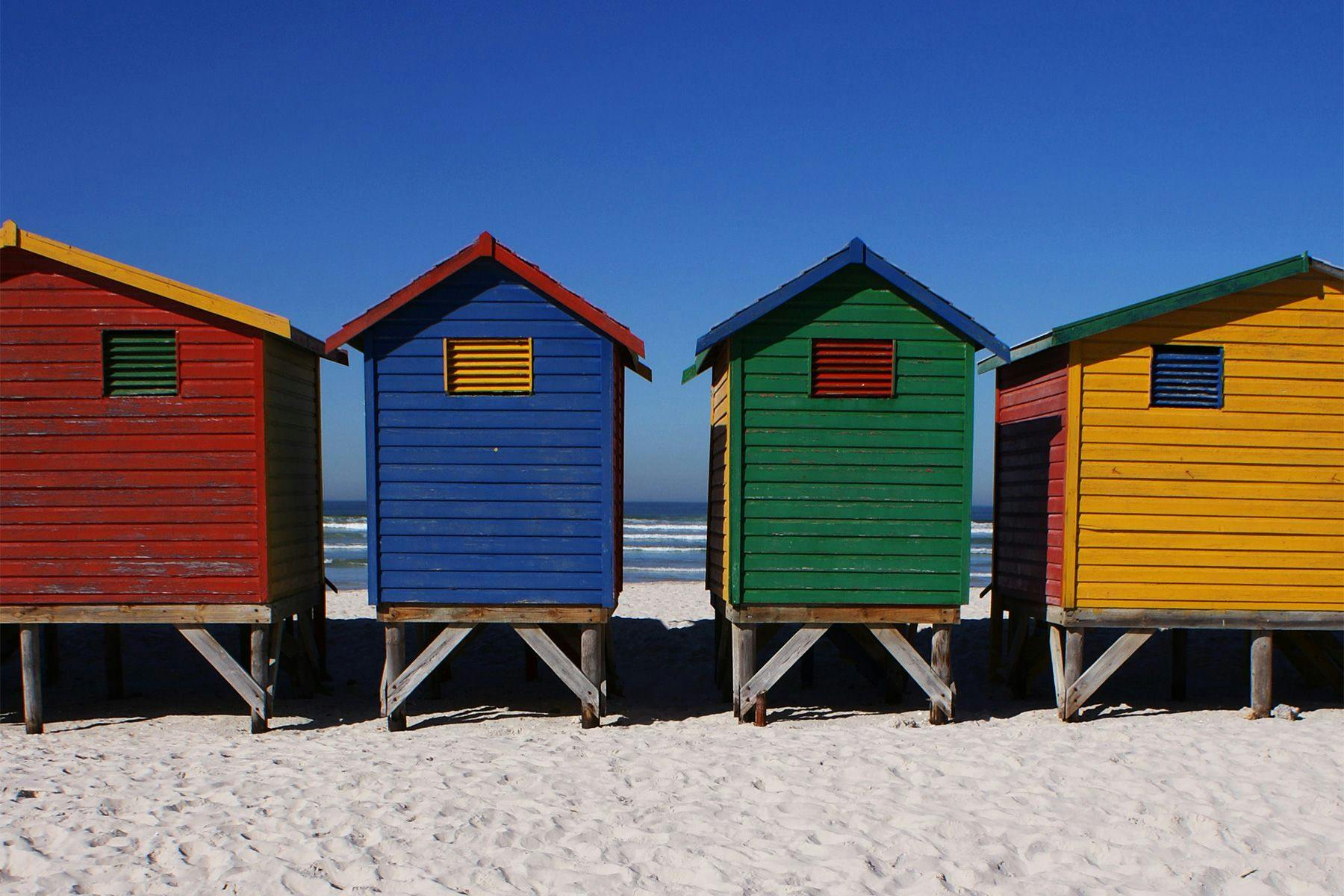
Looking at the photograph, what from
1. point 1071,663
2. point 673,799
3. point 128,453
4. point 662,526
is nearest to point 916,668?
point 1071,663

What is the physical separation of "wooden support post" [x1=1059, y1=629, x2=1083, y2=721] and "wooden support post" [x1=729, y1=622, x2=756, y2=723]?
3422 mm

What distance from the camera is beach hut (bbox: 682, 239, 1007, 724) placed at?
976 centimetres

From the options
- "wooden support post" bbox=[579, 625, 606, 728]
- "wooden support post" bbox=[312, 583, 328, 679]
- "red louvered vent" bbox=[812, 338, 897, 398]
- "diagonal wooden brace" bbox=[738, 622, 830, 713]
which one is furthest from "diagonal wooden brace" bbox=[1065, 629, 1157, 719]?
"wooden support post" bbox=[312, 583, 328, 679]

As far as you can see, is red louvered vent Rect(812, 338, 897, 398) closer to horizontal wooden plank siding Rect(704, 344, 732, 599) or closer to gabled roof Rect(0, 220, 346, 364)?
horizontal wooden plank siding Rect(704, 344, 732, 599)

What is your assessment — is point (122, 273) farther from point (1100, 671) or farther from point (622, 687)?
point (1100, 671)

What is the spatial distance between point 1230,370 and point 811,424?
4543 mm

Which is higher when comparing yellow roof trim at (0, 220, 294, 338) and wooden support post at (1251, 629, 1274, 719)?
yellow roof trim at (0, 220, 294, 338)

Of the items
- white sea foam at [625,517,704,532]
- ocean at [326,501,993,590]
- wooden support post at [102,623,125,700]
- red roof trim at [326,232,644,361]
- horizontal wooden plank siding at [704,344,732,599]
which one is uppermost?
red roof trim at [326,232,644,361]

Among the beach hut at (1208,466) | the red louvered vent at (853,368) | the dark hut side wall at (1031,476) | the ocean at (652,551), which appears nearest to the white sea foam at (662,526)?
the ocean at (652,551)

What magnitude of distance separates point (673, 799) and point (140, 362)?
709 cm

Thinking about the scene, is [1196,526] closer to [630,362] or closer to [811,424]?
[811,424]

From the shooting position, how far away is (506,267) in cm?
960

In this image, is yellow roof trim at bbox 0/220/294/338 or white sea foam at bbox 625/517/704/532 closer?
yellow roof trim at bbox 0/220/294/338

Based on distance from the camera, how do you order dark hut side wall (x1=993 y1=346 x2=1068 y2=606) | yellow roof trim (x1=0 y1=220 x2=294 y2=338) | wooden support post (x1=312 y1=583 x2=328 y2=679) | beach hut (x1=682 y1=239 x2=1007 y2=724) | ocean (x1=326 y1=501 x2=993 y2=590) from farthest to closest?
ocean (x1=326 y1=501 x2=993 y2=590) < wooden support post (x1=312 y1=583 x2=328 y2=679) < dark hut side wall (x1=993 y1=346 x2=1068 y2=606) < beach hut (x1=682 y1=239 x2=1007 y2=724) < yellow roof trim (x1=0 y1=220 x2=294 y2=338)
